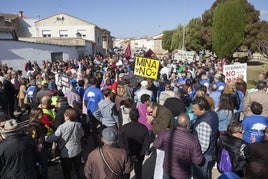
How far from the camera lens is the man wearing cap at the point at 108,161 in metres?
3.77

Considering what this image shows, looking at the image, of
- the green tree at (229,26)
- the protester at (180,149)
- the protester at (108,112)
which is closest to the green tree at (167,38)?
the green tree at (229,26)

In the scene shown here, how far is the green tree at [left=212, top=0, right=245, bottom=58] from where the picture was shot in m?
34.2

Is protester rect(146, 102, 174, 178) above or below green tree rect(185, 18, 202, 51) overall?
below

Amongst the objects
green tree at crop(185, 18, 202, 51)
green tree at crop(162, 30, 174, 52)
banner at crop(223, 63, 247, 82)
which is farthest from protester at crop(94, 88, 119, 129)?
green tree at crop(162, 30, 174, 52)

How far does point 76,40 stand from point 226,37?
1865 cm

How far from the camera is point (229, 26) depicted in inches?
1357

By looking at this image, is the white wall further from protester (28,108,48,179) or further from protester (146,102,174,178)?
protester (146,102,174,178)

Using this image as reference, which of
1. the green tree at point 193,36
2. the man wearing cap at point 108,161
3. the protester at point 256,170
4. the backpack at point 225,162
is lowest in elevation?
the backpack at point 225,162

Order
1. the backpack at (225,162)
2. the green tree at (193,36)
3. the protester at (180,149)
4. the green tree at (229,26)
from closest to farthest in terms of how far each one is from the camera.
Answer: the protester at (180,149) → the backpack at (225,162) → the green tree at (229,26) → the green tree at (193,36)

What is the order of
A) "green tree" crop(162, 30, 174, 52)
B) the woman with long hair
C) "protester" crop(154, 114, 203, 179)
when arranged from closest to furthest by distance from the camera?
"protester" crop(154, 114, 203, 179)
the woman with long hair
"green tree" crop(162, 30, 174, 52)

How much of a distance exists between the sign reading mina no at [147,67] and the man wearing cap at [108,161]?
591 cm

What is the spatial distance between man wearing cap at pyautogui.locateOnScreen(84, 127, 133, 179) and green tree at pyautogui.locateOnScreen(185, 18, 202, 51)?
4330cm

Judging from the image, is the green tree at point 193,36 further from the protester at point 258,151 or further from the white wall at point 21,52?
the protester at point 258,151

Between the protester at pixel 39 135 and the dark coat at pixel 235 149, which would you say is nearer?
the dark coat at pixel 235 149
